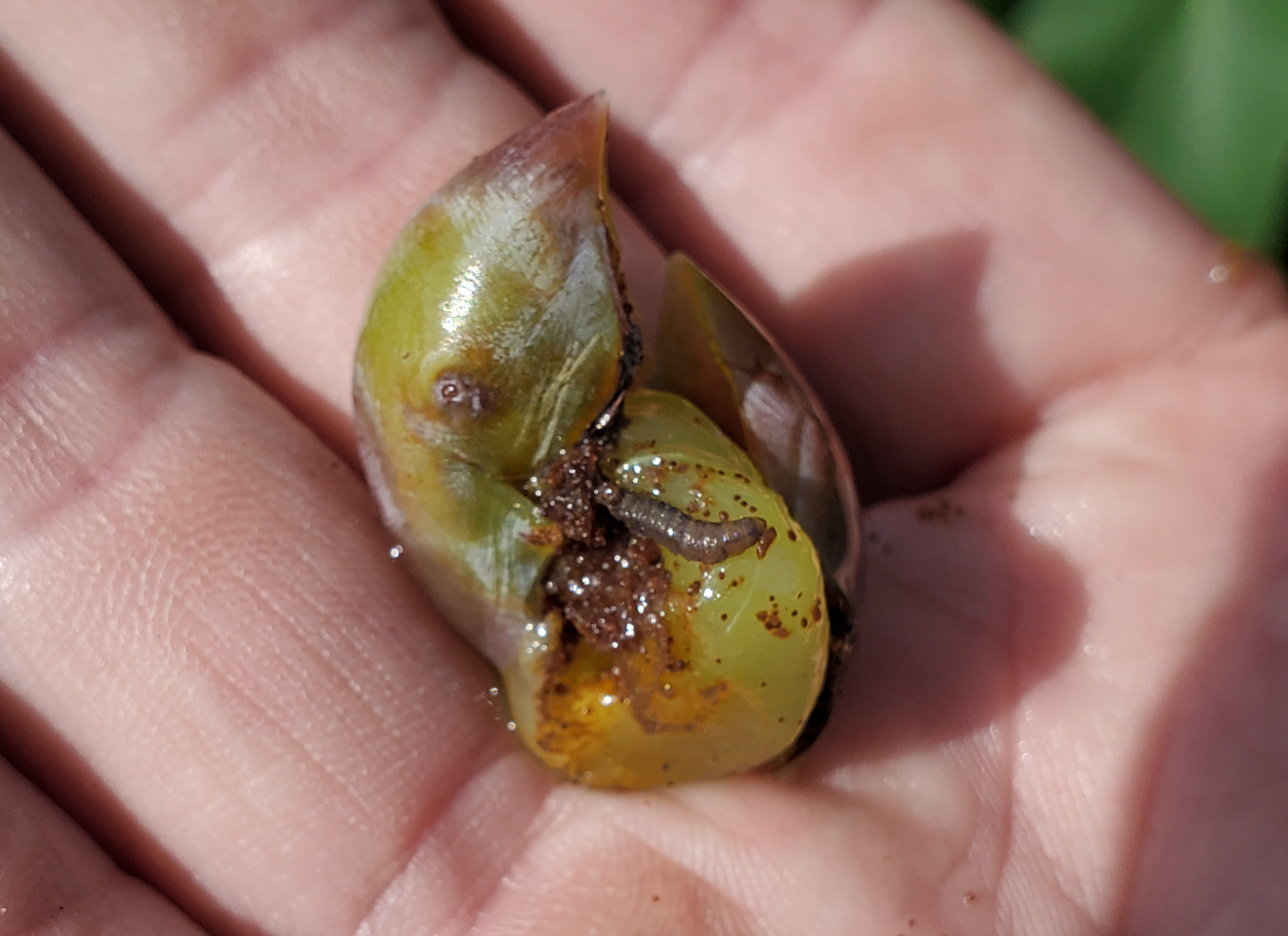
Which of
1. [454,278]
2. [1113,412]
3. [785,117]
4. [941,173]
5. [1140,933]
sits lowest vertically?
[1140,933]

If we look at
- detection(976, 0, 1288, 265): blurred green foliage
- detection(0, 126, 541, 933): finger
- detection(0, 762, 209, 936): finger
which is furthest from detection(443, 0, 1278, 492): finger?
detection(0, 762, 209, 936): finger

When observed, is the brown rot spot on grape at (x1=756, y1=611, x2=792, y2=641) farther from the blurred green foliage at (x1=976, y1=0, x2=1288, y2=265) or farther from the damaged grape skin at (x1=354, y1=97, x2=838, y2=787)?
the blurred green foliage at (x1=976, y1=0, x2=1288, y2=265)

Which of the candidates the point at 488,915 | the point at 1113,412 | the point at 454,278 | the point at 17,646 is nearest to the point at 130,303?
the point at 17,646

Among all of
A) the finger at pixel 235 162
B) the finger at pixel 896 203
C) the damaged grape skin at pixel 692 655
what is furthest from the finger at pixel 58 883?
the finger at pixel 896 203

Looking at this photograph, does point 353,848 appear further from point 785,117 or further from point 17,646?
point 785,117

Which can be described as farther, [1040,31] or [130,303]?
[1040,31]

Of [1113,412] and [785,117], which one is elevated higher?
[785,117]

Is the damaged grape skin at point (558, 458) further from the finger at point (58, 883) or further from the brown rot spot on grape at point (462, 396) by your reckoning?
the finger at point (58, 883)

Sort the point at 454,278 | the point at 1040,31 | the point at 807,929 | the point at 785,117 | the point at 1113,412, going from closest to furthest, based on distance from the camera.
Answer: the point at 454,278 < the point at 807,929 < the point at 1113,412 < the point at 785,117 < the point at 1040,31
